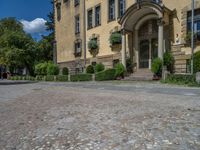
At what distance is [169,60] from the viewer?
18594mm

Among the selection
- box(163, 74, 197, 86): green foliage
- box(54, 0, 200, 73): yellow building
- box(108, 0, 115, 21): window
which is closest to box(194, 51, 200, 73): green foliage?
box(163, 74, 197, 86): green foliage

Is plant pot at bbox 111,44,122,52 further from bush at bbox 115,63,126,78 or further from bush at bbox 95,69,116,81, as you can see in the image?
bush at bbox 115,63,126,78

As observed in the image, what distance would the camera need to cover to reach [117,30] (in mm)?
24219

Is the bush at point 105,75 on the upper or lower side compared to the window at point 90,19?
Result: lower

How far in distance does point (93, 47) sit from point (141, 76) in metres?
9.12

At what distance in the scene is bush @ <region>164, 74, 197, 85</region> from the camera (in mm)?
14469

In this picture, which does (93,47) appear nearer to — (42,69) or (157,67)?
(42,69)

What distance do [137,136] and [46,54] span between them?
48392 mm

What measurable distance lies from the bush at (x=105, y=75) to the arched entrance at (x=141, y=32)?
4.79ft

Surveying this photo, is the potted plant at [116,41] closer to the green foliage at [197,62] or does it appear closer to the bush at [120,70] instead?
the bush at [120,70]

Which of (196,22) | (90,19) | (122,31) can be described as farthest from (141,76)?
(90,19)

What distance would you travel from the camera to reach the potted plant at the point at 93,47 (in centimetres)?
2705

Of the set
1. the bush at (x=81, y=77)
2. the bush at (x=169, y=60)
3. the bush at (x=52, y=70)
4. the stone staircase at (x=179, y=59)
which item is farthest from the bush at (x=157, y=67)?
the bush at (x=52, y=70)

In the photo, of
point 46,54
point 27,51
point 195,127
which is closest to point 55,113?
point 195,127
